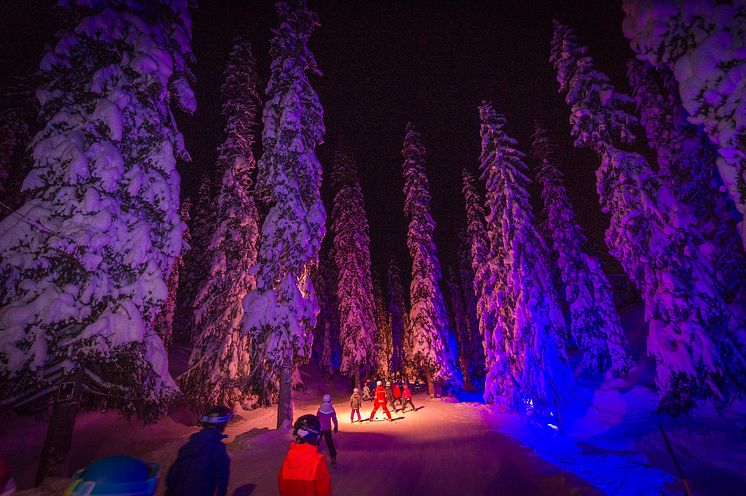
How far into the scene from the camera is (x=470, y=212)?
28312 millimetres

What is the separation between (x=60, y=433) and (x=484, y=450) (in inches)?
438

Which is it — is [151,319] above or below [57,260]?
below

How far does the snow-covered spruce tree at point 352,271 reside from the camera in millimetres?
31172

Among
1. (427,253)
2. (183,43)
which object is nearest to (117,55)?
(183,43)

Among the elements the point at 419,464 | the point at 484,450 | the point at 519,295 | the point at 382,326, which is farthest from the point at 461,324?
the point at 419,464

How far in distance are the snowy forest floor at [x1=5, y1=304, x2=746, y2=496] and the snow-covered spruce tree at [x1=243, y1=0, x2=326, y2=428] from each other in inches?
122

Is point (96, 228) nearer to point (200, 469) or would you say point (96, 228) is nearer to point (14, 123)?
point (200, 469)

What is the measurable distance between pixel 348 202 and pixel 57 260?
26.4 m

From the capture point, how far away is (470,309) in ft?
123

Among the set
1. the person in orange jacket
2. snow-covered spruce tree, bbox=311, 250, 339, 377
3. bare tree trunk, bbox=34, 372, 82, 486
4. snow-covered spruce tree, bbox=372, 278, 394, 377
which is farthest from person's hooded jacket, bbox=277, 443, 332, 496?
snow-covered spruce tree, bbox=372, 278, 394, 377

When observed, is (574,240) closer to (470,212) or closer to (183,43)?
(470,212)

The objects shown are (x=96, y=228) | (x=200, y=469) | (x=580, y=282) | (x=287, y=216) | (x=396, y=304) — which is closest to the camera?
(x=200, y=469)

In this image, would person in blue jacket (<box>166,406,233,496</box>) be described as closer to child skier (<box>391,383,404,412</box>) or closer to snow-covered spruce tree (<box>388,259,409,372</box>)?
child skier (<box>391,383,404,412</box>)

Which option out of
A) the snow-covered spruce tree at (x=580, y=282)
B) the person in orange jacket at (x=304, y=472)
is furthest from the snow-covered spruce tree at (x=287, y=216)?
the snow-covered spruce tree at (x=580, y=282)
